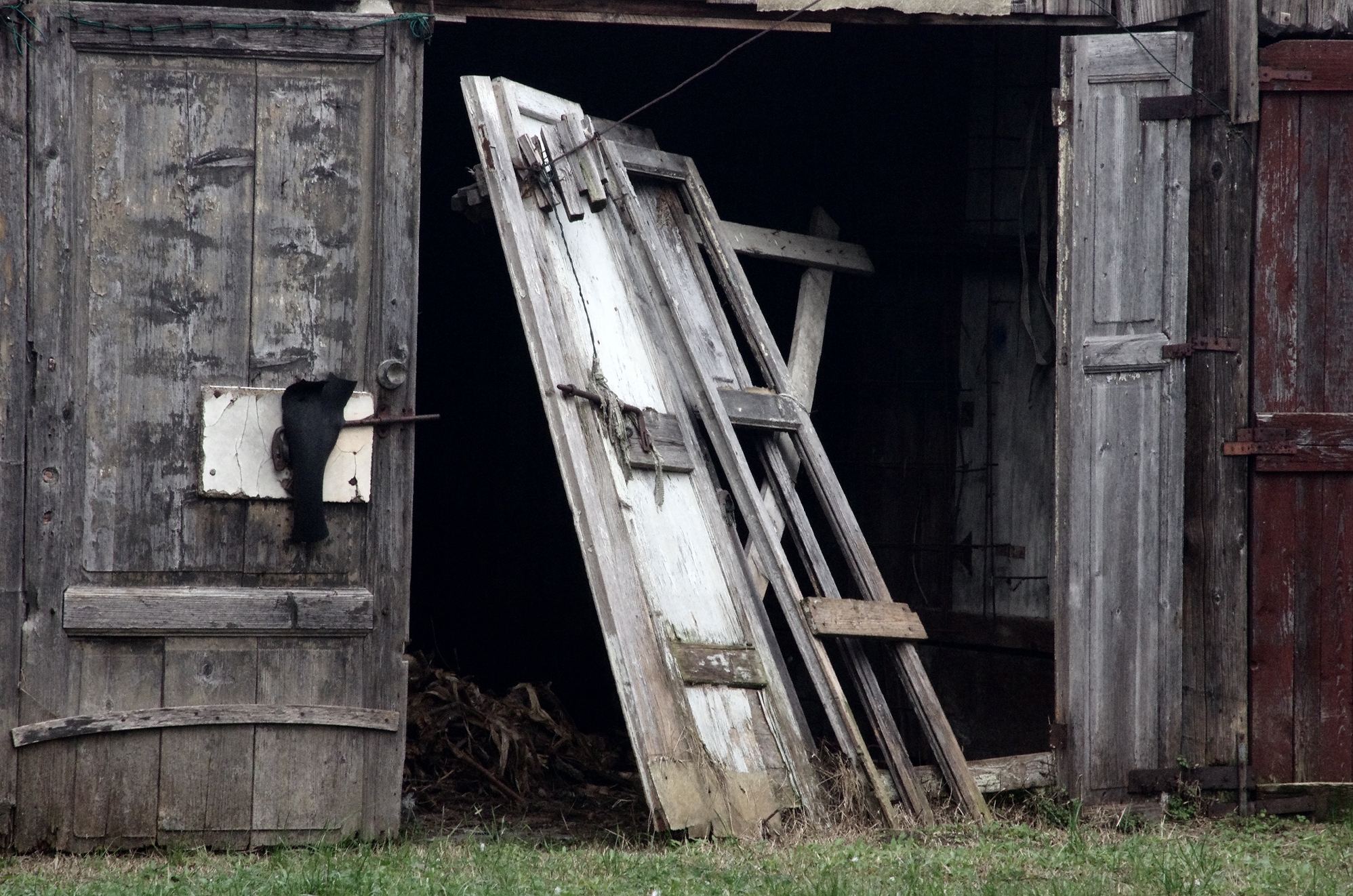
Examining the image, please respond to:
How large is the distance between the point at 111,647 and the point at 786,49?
16.5 feet

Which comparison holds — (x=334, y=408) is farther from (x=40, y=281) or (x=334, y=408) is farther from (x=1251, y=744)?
(x=1251, y=744)

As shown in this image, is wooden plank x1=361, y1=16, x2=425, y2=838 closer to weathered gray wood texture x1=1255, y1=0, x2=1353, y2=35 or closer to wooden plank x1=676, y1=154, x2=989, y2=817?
wooden plank x1=676, y1=154, x2=989, y2=817

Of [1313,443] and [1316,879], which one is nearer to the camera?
→ [1316,879]

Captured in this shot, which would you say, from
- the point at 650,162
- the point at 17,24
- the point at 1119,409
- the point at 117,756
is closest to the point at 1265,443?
the point at 1119,409

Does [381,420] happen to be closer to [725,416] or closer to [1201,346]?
[725,416]

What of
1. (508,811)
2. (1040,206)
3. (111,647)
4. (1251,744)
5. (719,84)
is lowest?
(508,811)

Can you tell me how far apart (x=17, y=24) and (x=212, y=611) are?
2293 mm

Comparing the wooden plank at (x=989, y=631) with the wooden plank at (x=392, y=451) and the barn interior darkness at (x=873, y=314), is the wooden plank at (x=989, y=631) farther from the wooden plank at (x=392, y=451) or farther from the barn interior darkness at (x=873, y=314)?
the wooden plank at (x=392, y=451)

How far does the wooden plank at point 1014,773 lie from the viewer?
5.71 meters

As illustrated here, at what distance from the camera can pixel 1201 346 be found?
5734 mm

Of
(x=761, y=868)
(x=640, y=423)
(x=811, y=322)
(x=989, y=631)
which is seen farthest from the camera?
(x=989, y=631)

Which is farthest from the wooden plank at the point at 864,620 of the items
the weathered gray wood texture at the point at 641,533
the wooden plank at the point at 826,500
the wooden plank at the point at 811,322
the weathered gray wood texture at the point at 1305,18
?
the weathered gray wood texture at the point at 1305,18

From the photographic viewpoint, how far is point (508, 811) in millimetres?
6031

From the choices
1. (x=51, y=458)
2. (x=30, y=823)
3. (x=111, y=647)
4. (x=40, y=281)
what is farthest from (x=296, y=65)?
(x=30, y=823)
